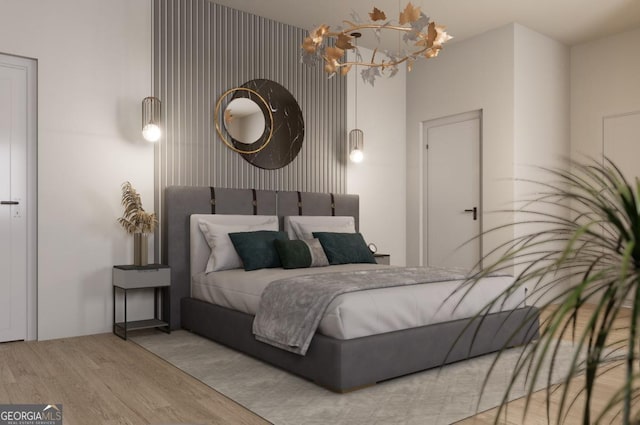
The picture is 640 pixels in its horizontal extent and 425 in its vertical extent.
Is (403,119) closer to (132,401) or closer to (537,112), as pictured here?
(537,112)

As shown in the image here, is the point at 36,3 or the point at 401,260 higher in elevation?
the point at 36,3

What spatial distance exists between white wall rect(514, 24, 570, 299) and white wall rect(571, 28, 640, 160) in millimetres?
113

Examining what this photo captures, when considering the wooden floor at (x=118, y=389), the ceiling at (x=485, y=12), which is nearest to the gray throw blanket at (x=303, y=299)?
the wooden floor at (x=118, y=389)

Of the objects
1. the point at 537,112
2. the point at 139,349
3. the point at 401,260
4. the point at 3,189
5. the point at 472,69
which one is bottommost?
the point at 139,349

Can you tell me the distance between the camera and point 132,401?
8.61ft

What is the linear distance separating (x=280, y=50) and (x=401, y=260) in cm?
284

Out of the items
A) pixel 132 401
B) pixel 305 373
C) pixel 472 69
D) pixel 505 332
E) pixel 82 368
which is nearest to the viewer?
pixel 132 401

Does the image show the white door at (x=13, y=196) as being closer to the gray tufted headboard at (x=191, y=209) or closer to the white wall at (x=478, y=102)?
the gray tufted headboard at (x=191, y=209)

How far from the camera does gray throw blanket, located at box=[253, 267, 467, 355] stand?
9.45 feet

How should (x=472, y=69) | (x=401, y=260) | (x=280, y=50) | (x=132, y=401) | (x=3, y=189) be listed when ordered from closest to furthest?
(x=132, y=401) < (x=3, y=189) < (x=280, y=50) < (x=472, y=69) < (x=401, y=260)

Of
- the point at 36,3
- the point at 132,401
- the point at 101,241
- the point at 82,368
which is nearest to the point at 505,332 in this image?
the point at 132,401

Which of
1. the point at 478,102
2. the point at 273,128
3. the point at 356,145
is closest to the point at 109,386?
the point at 273,128

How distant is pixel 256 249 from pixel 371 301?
1.49 m

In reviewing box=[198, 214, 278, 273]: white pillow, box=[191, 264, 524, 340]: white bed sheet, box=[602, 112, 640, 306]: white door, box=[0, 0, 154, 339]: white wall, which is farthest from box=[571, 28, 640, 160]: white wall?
box=[0, 0, 154, 339]: white wall
